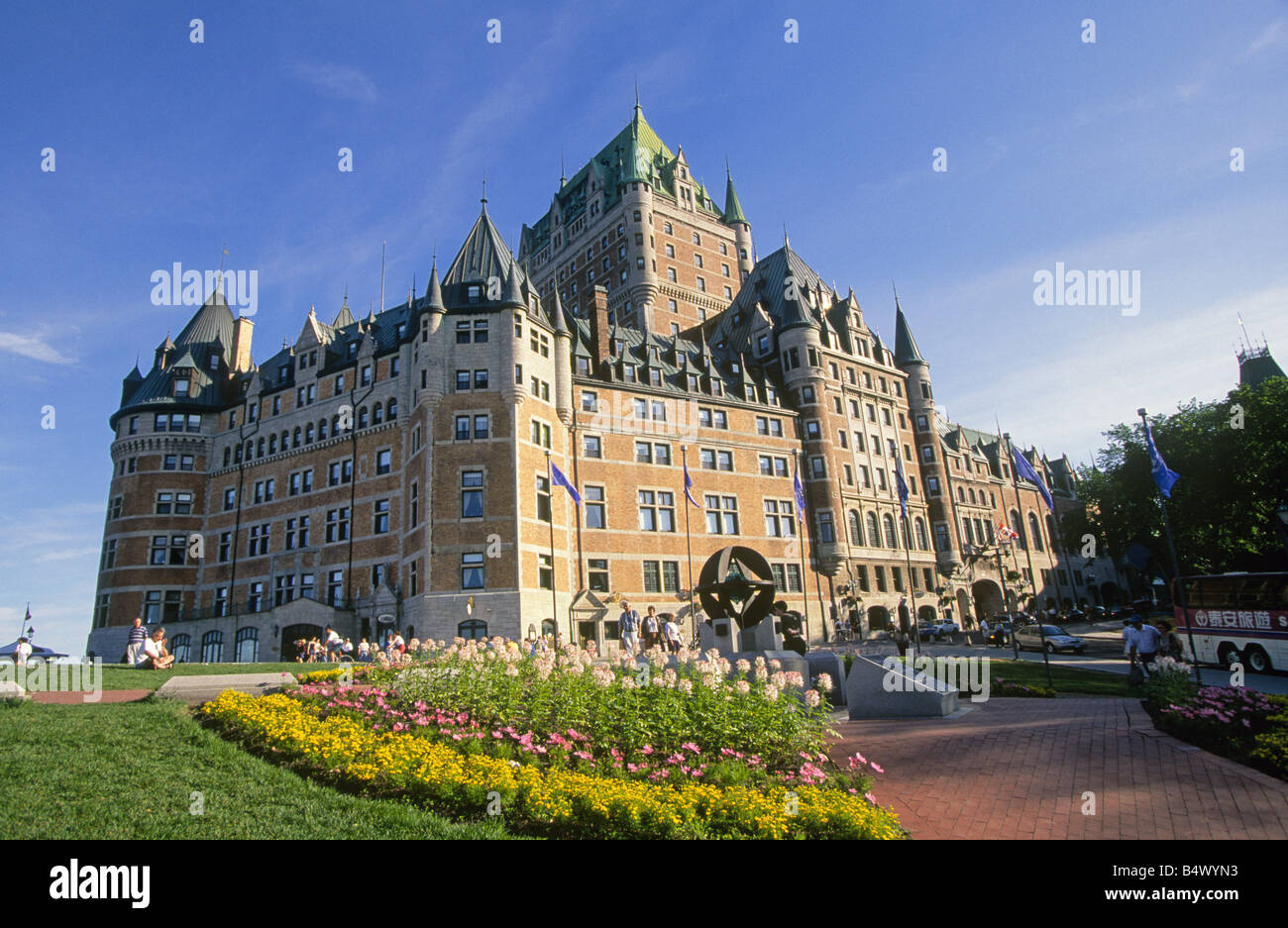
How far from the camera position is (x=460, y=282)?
3844 cm

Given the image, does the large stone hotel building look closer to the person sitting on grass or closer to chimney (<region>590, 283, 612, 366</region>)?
chimney (<region>590, 283, 612, 366</region>)

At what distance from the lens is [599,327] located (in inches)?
1737

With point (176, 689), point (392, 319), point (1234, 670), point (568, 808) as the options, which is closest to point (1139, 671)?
point (1234, 670)

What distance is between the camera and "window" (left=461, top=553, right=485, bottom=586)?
109 feet

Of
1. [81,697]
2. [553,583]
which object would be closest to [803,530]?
[553,583]

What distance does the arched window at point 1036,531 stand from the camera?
72562mm

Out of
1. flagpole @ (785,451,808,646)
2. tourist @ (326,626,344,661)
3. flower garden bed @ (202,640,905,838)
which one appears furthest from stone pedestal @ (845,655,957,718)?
flagpole @ (785,451,808,646)

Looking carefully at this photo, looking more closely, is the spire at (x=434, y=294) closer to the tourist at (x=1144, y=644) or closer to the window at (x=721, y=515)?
the window at (x=721, y=515)

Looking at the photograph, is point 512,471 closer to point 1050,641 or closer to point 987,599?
point 1050,641

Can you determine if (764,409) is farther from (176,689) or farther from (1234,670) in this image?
(176,689)

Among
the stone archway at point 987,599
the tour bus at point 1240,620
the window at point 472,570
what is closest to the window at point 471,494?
the window at point 472,570

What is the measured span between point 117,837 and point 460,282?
115ft

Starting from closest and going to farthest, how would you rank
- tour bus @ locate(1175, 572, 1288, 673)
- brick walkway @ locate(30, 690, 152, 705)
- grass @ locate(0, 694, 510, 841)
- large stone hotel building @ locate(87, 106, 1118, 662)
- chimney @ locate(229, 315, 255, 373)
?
1. grass @ locate(0, 694, 510, 841)
2. brick walkway @ locate(30, 690, 152, 705)
3. tour bus @ locate(1175, 572, 1288, 673)
4. large stone hotel building @ locate(87, 106, 1118, 662)
5. chimney @ locate(229, 315, 255, 373)

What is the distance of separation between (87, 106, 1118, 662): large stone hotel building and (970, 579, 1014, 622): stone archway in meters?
0.42
